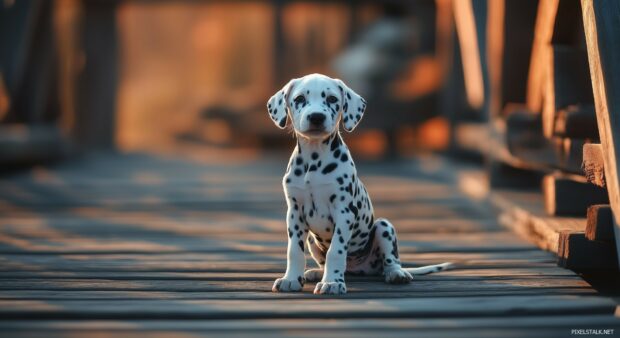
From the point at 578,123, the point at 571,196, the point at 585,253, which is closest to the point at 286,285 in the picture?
the point at 585,253

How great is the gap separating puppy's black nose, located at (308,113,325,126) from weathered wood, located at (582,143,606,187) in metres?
1.16

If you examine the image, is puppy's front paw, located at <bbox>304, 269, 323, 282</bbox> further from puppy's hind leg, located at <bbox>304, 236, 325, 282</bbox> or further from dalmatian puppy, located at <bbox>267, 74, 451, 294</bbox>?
dalmatian puppy, located at <bbox>267, 74, 451, 294</bbox>

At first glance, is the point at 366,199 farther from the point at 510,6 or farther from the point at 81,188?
the point at 81,188

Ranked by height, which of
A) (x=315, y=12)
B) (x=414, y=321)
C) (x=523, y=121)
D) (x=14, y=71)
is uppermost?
(x=315, y=12)

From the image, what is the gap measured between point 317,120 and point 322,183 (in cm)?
30

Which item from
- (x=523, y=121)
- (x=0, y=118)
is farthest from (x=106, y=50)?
(x=523, y=121)

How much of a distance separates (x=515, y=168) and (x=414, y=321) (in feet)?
13.1

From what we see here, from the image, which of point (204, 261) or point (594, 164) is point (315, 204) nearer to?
point (204, 261)

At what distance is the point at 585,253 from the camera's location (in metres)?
4.07

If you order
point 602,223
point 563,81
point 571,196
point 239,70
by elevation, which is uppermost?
point 239,70

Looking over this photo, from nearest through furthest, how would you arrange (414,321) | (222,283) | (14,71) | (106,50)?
(414,321) < (222,283) < (14,71) < (106,50)

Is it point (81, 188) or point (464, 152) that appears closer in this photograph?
point (81, 188)

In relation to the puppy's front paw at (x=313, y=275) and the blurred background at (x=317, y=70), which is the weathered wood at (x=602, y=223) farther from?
the puppy's front paw at (x=313, y=275)

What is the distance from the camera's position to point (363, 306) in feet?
11.5
